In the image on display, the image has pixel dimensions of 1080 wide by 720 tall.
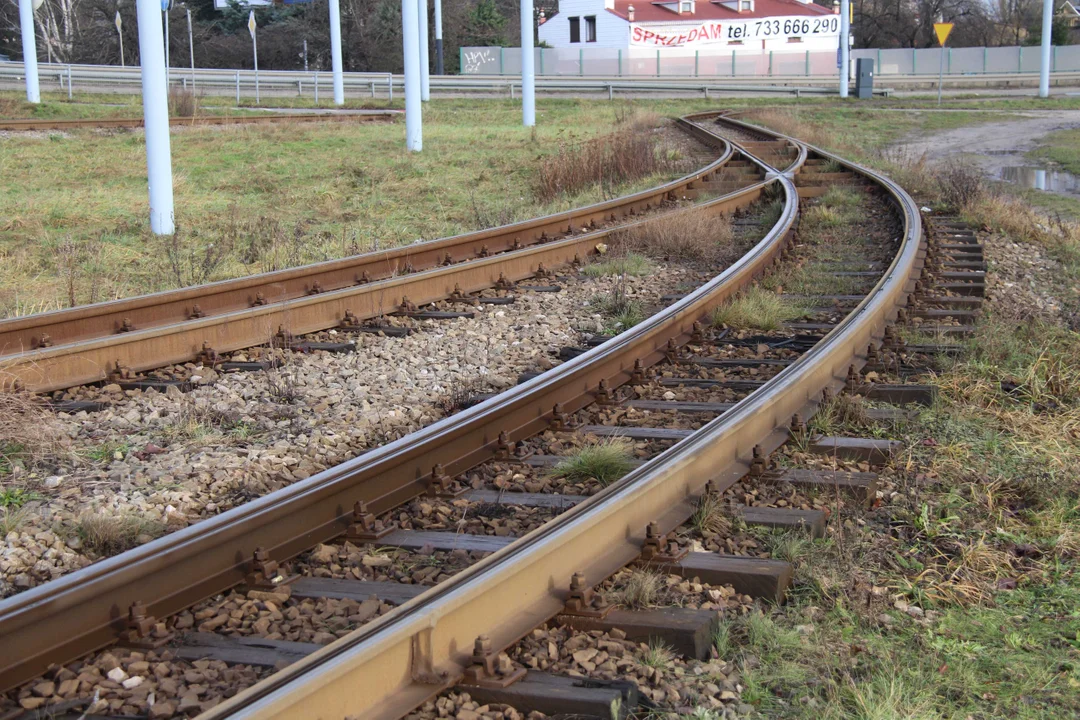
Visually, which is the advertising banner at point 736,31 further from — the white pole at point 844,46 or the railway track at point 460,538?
the railway track at point 460,538

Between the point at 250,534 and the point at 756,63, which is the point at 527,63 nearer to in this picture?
the point at 250,534

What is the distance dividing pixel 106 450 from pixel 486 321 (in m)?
3.72

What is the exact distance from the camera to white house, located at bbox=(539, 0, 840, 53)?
236 ft

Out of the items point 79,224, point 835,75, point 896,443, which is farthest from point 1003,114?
point 896,443

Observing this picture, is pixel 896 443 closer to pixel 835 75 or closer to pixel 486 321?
pixel 486 321

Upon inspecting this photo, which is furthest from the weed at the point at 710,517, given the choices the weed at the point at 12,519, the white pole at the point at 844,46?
the white pole at the point at 844,46

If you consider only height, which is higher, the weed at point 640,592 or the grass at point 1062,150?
the grass at point 1062,150

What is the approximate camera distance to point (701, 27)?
238ft

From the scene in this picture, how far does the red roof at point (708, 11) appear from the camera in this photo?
73.0 metres

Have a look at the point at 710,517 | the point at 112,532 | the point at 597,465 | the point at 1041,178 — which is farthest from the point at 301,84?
the point at 710,517

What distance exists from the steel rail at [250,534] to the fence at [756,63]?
5561 cm

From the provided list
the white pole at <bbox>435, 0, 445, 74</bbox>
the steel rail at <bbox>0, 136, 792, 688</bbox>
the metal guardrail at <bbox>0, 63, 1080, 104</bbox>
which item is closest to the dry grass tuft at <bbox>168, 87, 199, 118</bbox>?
the metal guardrail at <bbox>0, 63, 1080, 104</bbox>

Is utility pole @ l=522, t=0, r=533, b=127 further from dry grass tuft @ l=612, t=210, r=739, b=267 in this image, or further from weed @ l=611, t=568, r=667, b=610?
weed @ l=611, t=568, r=667, b=610

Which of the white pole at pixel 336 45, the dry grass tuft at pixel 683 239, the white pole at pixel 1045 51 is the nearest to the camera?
the dry grass tuft at pixel 683 239
